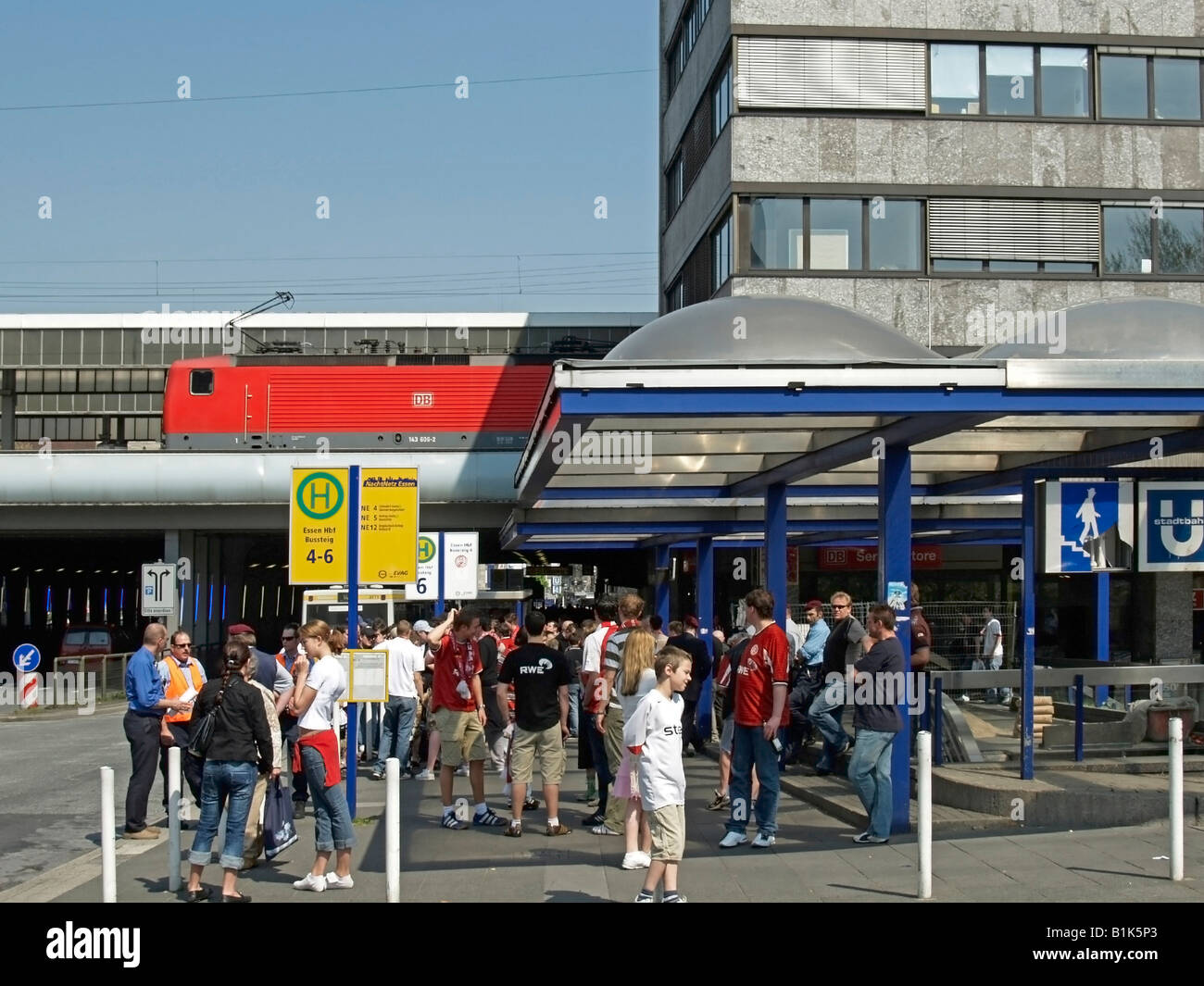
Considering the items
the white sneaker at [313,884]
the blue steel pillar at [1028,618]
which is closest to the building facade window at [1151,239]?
the blue steel pillar at [1028,618]

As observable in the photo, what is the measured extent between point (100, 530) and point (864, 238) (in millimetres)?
21438

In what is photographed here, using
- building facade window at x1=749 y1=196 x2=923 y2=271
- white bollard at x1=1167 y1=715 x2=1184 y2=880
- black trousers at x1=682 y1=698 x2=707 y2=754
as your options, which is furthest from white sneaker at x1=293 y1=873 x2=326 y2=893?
building facade window at x1=749 y1=196 x2=923 y2=271

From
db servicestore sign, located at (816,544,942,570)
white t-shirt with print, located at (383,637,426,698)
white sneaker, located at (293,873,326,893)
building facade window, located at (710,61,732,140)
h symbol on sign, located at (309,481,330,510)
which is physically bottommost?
white sneaker, located at (293,873,326,893)

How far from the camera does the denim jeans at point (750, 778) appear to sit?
34.3 ft

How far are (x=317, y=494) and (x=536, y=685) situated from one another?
2590mm

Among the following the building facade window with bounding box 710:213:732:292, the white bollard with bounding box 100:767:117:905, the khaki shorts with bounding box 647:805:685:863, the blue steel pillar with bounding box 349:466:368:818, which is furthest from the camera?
the building facade window with bounding box 710:213:732:292

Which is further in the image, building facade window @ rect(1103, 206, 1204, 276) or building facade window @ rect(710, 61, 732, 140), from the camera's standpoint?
building facade window @ rect(1103, 206, 1204, 276)

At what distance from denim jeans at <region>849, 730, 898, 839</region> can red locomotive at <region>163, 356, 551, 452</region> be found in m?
26.5

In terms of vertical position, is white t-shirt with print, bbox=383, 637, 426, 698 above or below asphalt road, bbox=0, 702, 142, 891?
above

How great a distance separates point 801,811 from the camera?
12570 millimetres

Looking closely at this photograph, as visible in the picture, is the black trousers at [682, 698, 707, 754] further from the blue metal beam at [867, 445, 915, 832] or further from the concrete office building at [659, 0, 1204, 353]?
the concrete office building at [659, 0, 1204, 353]

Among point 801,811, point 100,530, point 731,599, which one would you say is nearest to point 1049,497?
point 801,811

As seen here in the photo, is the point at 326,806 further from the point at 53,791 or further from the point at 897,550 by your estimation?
the point at 53,791

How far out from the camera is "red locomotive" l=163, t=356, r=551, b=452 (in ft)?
121
